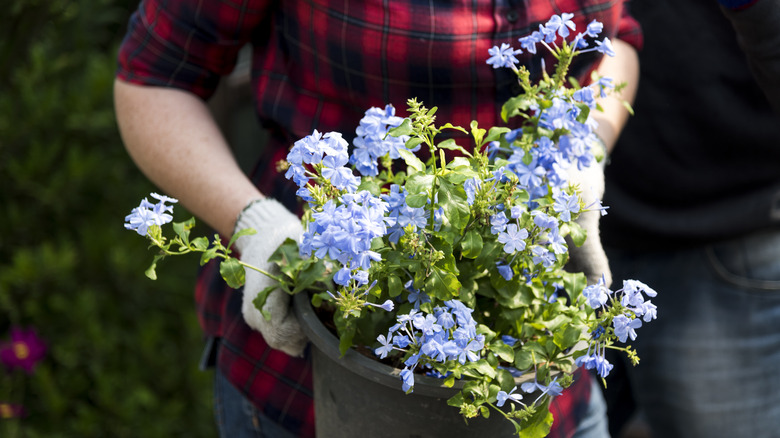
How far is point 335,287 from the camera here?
1.00 metres

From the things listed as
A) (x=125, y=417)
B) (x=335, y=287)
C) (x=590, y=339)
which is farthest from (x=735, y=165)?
(x=125, y=417)

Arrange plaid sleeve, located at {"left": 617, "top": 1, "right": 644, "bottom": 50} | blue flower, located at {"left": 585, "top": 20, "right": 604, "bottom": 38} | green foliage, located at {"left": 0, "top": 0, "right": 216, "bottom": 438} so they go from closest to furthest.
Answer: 1. blue flower, located at {"left": 585, "top": 20, "right": 604, "bottom": 38}
2. plaid sleeve, located at {"left": 617, "top": 1, "right": 644, "bottom": 50}
3. green foliage, located at {"left": 0, "top": 0, "right": 216, "bottom": 438}

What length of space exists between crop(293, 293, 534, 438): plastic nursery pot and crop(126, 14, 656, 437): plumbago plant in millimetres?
23

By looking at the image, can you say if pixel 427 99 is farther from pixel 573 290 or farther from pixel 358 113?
pixel 573 290

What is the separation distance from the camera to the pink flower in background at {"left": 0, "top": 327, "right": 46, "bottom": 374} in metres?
1.98

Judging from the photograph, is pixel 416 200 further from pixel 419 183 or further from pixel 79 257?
pixel 79 257

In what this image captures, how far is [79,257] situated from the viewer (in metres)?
2.04

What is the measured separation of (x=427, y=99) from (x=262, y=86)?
0.92ft

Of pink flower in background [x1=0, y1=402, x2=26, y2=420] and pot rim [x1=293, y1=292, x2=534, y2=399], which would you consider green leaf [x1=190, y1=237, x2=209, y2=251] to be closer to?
pot rim [x1=293, y1=292, x2=534, y2=399]

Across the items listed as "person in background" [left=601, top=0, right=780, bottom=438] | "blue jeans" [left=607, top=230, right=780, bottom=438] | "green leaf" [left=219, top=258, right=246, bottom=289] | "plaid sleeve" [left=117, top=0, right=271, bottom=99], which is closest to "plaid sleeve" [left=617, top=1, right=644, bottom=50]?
"person in background" [left=601, top=0, right=780, bottom=438]

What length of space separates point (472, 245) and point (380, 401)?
225mm

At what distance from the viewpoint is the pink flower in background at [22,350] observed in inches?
78.1

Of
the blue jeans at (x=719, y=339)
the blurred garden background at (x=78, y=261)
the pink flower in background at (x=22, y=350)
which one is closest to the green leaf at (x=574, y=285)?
the blue jeans at (x=719, y=339)

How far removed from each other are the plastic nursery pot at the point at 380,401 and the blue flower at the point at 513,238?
0.53 feet
